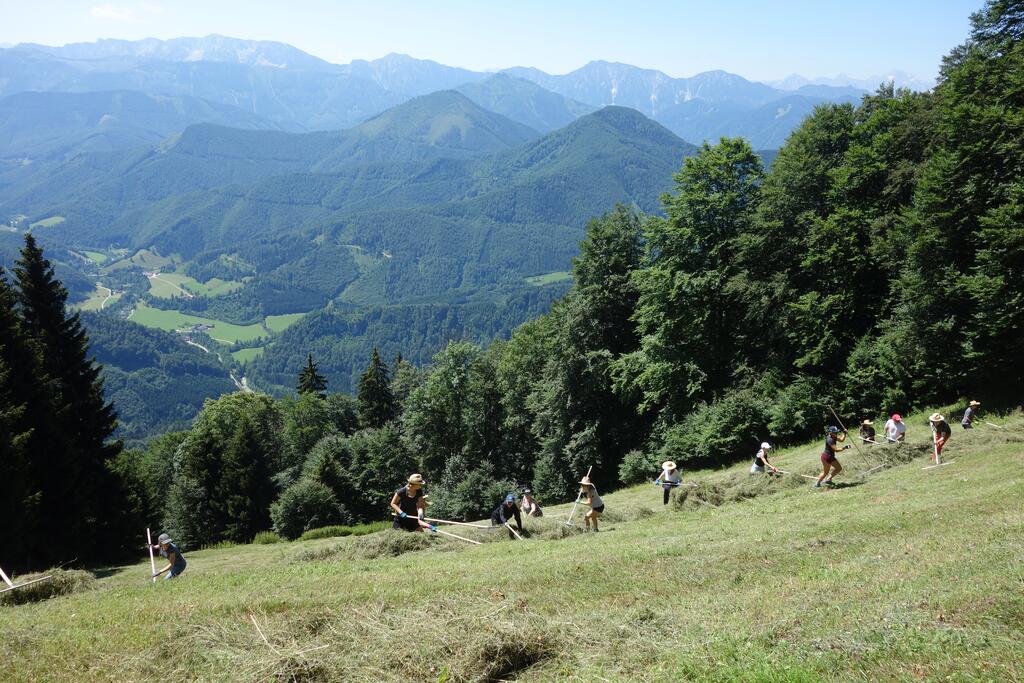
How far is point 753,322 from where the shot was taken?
117 ft

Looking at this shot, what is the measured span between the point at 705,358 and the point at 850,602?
92.2 feet

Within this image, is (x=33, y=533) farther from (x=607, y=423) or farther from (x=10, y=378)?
(x=607, y=423)

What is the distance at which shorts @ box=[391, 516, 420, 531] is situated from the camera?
788 inches

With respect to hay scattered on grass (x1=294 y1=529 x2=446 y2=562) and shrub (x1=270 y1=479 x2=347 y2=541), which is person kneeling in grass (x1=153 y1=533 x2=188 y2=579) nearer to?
hay scattered on grass (x1=294 y1=529 x2=446 y2=562)

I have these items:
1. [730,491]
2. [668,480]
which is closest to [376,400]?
[668,480]

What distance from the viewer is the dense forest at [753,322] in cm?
2592

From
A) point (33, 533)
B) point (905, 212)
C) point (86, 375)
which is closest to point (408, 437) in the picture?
point (86, 375)

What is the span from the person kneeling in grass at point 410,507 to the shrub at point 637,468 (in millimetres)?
18511

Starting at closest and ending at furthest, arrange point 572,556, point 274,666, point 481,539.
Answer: point 274,666 → point 572,556 → point 481,539

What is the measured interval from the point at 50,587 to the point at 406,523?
9.31 m

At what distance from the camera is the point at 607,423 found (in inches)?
1636

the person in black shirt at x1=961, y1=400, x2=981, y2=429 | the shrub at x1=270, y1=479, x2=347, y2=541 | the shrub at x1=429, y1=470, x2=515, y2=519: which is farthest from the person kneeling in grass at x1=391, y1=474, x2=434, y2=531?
the shrub at x1=270, y1=479, x2=347, y2=541

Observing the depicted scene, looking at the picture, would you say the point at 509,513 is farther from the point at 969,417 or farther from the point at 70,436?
the point at 70,436

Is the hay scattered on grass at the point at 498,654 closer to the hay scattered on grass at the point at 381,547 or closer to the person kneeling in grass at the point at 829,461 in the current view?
the hay scattered on grass at the point at 381,547
